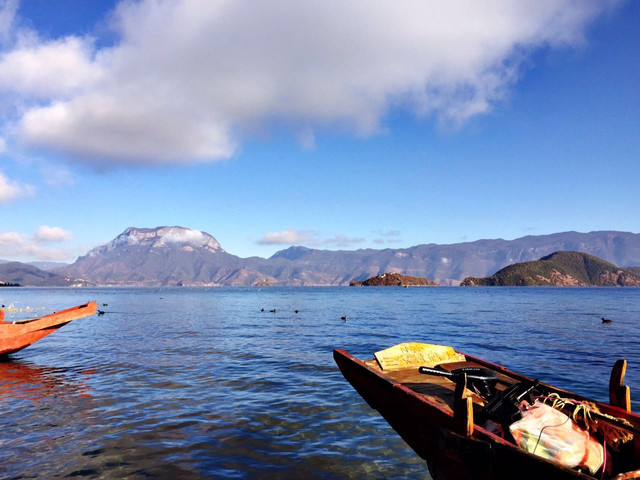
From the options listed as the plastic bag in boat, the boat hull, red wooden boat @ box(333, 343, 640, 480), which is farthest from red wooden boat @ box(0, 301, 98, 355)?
the plastic bag in boat

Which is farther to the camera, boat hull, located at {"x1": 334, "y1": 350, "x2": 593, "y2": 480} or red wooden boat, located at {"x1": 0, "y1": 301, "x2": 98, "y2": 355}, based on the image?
red wooden boat, located at {"x1": 0, "y1": 301, "x2": 98, "y2": 355}

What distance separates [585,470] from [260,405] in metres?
9.02

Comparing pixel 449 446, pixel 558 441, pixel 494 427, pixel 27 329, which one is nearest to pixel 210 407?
pixel 449 446

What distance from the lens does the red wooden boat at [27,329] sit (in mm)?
19094

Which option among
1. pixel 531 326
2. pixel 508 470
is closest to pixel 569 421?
pixel 508 470

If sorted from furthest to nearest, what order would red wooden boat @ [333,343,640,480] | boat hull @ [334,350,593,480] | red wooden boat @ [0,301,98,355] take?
red wooden boat @ [0,301,98,355]
red wooden boat @ [333,343,640,480]
boat hull @ [334,350,593,480]

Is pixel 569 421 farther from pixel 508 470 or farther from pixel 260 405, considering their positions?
pixel 260 405

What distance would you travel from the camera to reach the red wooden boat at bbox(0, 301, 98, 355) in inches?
752

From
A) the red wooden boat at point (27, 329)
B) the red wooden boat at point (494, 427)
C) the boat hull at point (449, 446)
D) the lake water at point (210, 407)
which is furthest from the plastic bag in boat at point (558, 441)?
the red wooden boat at point (27, 329)

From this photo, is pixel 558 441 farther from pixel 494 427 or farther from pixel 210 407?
pixel 210 407

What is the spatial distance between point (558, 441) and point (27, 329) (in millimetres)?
23886

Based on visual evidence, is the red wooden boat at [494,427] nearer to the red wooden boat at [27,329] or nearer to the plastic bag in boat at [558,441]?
the plastic bag in boat at [558,441]

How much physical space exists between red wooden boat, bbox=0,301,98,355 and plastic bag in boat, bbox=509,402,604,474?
21601 mm

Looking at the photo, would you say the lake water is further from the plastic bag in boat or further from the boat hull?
the plastic bag in boat
